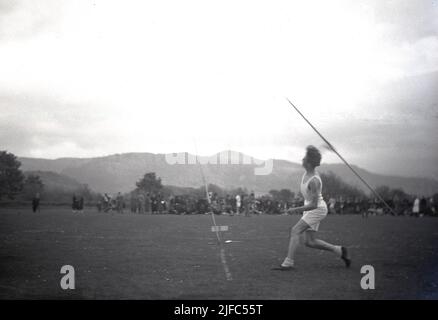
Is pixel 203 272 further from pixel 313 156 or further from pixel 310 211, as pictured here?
pixel 313 156

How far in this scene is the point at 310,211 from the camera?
862 cm

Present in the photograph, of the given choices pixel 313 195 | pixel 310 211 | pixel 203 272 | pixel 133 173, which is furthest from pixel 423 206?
pixel 133 173

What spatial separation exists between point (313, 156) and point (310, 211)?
36.4 inches

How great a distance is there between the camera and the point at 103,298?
616 centimetres

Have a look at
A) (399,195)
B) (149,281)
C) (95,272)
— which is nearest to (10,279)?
(95,272)

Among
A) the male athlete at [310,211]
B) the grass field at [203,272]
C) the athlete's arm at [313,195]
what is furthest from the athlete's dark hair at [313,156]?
the grass field at [203,272]

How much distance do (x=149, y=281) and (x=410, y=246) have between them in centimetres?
792

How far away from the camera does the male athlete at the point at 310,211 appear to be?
8.47 metres

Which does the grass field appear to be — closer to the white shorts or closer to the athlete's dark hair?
the white shorts

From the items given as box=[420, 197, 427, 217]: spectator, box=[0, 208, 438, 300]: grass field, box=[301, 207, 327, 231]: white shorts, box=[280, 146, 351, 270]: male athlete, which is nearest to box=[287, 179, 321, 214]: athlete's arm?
box=[280, 146, 351, 270]: male athlete

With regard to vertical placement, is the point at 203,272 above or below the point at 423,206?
below

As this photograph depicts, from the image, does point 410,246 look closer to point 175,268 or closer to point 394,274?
point 394,274

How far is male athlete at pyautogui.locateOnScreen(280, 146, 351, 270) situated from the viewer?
847 cm

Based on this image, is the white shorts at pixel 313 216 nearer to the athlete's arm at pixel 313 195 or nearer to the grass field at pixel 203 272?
the athlete's arm at pixel 313 195
